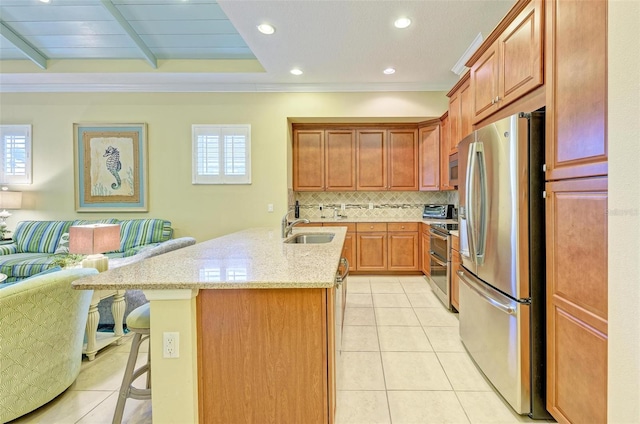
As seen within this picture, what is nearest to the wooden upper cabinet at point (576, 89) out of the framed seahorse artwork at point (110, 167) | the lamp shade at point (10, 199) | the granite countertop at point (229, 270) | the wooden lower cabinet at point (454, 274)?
the granite countertop at point (229, 270)

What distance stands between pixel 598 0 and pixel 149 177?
15.5 ft

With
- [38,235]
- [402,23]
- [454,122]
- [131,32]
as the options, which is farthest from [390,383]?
[38,235]

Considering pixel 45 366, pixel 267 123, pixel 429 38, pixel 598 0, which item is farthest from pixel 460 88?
pixel 45 366

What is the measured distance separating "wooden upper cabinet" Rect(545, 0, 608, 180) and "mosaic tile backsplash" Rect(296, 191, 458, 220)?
3358mm

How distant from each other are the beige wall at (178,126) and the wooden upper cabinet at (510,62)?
194 centimetres

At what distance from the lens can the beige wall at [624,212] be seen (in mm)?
872

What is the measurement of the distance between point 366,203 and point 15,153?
5.38 metres

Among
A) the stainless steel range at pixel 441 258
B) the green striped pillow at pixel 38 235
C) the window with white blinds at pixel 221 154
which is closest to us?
the stainless steel range at pixel 441 258

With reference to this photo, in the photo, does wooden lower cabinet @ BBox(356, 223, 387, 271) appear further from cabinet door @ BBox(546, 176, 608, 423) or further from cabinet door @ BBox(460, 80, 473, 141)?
cabinet door @ BBox(546, 176, 608, 423)

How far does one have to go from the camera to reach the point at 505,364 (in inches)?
62.7

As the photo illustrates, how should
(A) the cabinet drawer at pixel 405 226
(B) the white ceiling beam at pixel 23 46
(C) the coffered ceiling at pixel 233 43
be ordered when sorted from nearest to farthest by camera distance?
(C) the coffered ceiling at pixel 233 43, (B) the white ceiling beam at pixel 23 46, (A) the cabinet drawer at pixel 405 226

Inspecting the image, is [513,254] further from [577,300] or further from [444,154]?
[444,154]

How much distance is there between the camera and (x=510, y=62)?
1740 mm

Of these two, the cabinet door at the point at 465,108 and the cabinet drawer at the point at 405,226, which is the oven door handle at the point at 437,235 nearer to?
the cabinet drawer at the point at 405,226
